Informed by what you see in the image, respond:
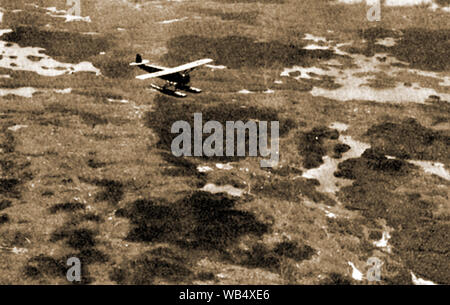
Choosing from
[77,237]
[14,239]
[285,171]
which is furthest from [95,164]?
[285,171]

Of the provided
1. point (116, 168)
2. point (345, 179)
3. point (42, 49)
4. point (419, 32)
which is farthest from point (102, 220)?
point (419, 32)

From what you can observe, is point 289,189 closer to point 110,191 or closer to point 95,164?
point 110,191

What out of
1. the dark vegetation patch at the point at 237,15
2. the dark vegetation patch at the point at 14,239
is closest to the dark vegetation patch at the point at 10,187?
the dark vegetation patch at the point at 14,239

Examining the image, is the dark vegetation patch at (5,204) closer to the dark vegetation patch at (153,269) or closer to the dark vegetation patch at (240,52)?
the dark vegetation patch at (153,269)

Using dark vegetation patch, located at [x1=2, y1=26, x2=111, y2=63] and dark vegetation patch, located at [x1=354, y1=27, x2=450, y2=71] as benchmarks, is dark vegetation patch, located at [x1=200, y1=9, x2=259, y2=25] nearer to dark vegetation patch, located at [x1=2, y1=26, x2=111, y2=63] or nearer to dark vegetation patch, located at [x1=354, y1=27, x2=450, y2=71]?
dark vegetation patch, located at [x1=354, y1=27, x2=450, y2=71]

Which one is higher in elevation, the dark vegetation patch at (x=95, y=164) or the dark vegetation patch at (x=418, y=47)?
the dark vegetation patch at (x=418, y=47)

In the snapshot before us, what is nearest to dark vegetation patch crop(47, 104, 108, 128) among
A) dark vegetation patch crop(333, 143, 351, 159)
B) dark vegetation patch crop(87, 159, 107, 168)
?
dark vegetation patch crop(87, 159, 107, 168)
